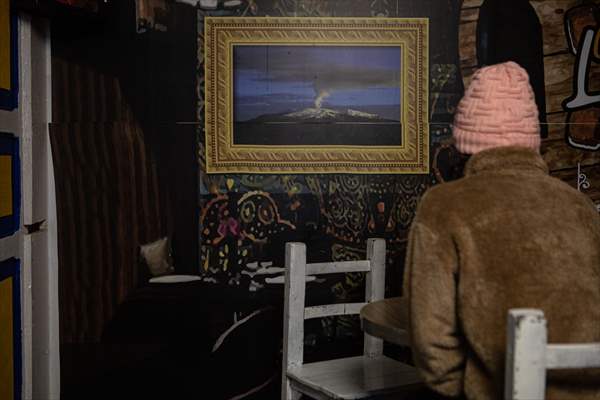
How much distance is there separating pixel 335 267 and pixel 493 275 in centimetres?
134

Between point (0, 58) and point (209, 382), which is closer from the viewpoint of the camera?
point (0, 58)

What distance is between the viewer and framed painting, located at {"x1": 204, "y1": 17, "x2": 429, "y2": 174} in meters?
3.78

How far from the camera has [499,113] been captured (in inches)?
84.7

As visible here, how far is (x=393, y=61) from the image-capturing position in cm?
381

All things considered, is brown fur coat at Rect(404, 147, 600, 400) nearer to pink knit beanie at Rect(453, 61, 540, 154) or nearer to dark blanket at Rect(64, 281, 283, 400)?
pink knit beanie at Rect(453, 61, 540, 154)

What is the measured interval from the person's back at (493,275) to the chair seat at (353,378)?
0.86 m

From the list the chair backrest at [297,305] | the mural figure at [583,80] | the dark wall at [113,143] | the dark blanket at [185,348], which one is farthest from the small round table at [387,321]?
the mural figure at [583,80]

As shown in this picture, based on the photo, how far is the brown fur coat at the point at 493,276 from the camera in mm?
1896

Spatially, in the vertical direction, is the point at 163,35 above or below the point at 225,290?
above

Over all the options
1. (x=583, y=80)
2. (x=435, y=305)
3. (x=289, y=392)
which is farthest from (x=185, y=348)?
(x=583, y=80)

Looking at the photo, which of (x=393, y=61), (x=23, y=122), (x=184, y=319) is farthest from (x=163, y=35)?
(x=184, y=319)

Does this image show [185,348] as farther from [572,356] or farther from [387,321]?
[572,356]

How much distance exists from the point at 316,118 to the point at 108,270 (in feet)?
4.03

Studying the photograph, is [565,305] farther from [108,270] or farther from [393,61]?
[108,270]
